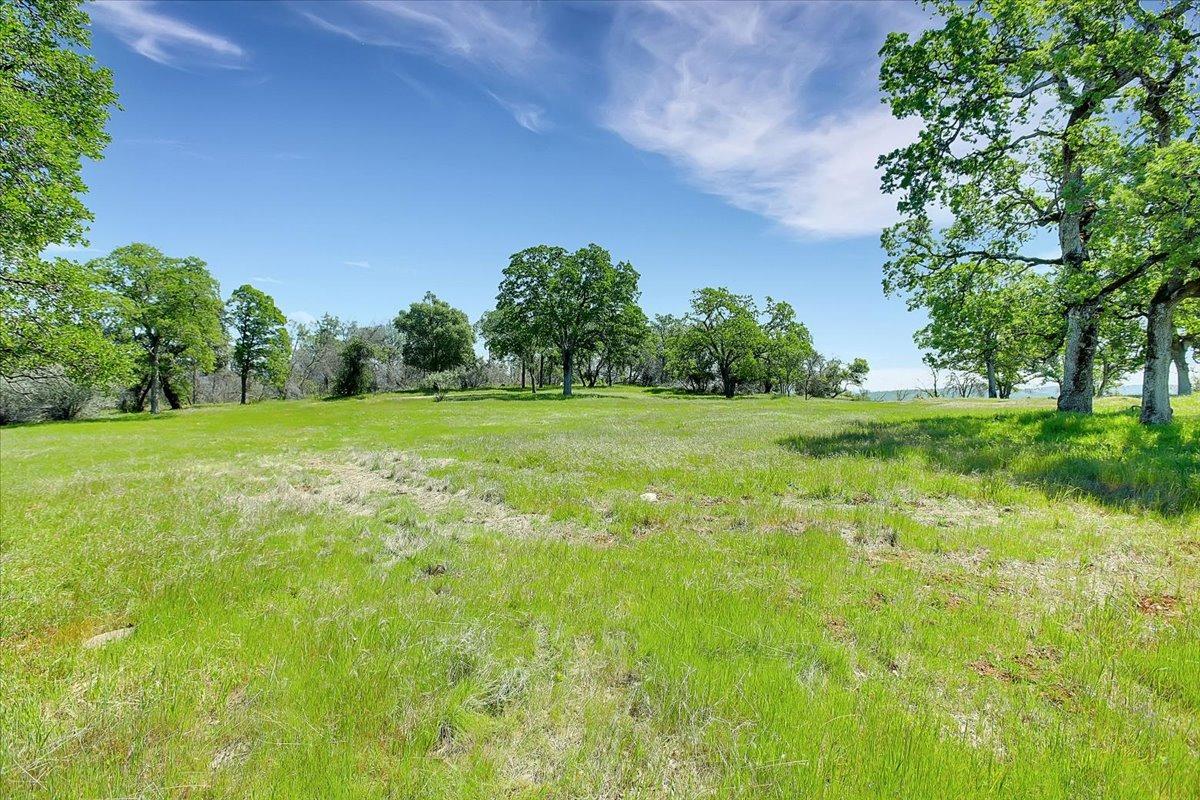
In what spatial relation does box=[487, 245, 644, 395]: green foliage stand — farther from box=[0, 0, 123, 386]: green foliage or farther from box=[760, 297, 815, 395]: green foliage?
box=[0, 0, 123, 386]: green foliage

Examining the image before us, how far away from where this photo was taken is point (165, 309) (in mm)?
53500

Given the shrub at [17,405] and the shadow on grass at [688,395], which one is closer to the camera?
the shrub at [17,405]

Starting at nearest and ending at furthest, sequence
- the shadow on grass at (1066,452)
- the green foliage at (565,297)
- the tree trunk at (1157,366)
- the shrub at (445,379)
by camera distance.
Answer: the shadow on grass at (1066,452) → the tree trunk at (1157,366) → the green foliage at (565,297) → the shrub at (445,379)

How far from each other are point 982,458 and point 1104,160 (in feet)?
39.5

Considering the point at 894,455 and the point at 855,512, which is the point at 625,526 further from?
the point at 894,455

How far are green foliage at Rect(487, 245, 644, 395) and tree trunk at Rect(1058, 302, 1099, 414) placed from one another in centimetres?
4611

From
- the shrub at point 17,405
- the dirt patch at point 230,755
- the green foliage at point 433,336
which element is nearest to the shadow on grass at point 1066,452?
the dirt patch at point 230,755

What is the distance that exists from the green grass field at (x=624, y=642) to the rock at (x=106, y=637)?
18 centimetres

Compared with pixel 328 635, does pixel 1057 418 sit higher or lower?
higher

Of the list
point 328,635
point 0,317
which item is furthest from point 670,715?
point 0,317

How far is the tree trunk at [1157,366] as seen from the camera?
15.5m

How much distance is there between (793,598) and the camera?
5.68m

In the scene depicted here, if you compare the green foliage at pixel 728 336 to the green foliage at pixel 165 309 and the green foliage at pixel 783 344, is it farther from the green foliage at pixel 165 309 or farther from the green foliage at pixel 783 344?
the green foliage at pixel 165 309

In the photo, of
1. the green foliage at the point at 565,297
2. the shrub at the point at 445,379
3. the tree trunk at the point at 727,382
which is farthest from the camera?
the shrub at the point at 445,379
